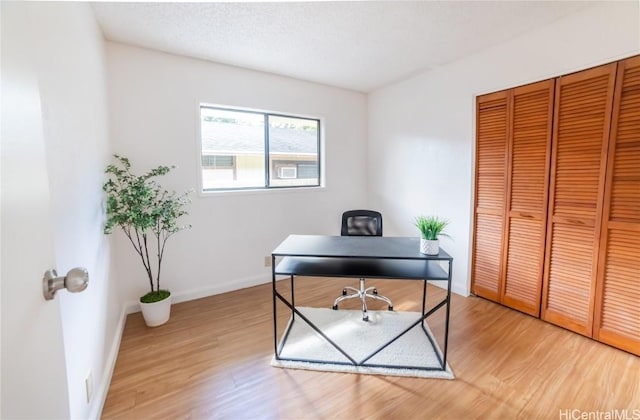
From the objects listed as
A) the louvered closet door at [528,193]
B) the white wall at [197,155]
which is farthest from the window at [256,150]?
the louvered closet door at [528,193]

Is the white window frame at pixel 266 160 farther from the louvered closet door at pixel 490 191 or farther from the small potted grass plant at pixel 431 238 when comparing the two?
the small potted grass plant at pixel 431 238

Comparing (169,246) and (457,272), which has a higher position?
(169,246)

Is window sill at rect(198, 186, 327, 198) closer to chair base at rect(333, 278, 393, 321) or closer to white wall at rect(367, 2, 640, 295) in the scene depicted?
white wall at rect(367, 2, 640, 295)

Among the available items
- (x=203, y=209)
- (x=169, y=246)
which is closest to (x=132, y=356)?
(x=169, y=246)

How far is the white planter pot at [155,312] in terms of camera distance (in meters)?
2.50

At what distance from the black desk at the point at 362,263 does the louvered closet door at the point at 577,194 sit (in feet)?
3.67

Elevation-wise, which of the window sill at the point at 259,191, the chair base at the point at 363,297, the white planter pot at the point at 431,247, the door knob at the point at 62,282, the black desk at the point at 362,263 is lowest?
the chair base at the point at 363,297

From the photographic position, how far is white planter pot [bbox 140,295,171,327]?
2.50 metres

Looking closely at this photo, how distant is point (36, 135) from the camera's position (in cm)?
74

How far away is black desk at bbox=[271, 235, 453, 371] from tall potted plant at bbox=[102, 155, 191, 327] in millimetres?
1116

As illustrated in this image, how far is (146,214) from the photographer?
2.33m

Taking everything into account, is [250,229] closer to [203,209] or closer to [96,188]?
[203,209]

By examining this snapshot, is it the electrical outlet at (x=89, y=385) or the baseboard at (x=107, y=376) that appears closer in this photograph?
the electrical outlet at (x=89, y=385)

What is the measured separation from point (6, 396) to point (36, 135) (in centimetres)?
59
